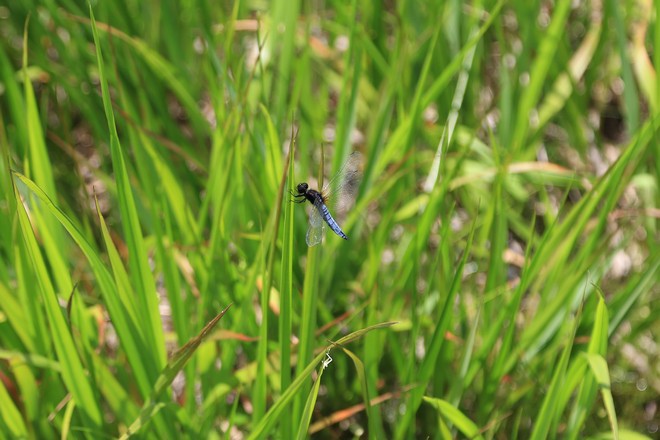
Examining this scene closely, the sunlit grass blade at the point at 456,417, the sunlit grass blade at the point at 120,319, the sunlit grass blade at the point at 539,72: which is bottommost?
the sunlit grass blade at the point at 456,417

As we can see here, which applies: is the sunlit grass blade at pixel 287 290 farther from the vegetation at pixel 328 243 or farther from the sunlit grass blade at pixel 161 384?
the sunlit grass blade at pixel 161 384

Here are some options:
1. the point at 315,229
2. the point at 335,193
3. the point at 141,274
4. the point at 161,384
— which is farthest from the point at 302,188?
the point at 161,384

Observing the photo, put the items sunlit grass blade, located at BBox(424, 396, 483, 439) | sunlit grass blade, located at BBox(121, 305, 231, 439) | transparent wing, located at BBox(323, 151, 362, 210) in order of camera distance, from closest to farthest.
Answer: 1. sunlit grass blade, located at BBox(121, 305, 231, 439)
2. sunlit grass blade, located at BBox(424, 396, 483, 439)
3. transparent wing, located at BBox(323, 151, 362, 210)

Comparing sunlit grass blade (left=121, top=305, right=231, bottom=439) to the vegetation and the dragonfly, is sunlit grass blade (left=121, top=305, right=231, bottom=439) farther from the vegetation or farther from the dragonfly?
the dragonfly

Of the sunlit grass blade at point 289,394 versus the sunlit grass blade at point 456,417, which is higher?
the sunlit grass blade at point 289,394

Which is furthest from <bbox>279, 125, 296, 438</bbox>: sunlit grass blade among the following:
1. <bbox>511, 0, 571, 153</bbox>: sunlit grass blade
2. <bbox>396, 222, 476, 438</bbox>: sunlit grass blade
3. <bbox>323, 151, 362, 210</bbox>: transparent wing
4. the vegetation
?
<bbox>511, 0, 571, 153</bbox>: sunlit grass blade

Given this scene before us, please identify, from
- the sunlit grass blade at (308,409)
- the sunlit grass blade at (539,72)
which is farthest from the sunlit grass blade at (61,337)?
the sunlit grass blade at (539,72)

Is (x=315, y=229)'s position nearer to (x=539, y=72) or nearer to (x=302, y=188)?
(x=302, y=188)
